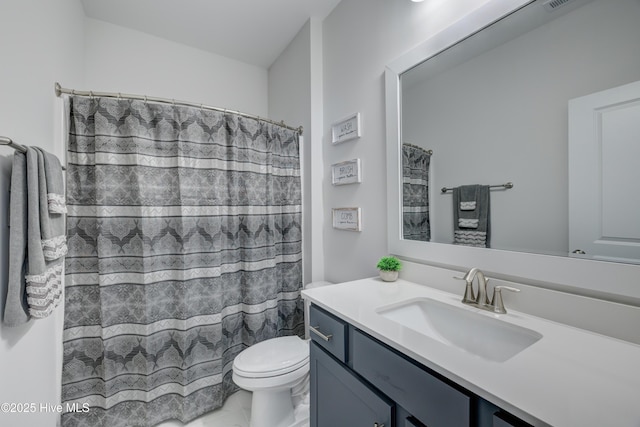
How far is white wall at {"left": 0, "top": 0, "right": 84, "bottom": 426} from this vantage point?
36.8 inches

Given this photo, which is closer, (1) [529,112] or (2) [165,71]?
(1) [529,112]

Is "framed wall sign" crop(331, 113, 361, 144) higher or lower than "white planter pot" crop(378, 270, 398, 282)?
higher

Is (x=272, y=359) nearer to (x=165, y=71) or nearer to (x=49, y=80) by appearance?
(x=49, y=80)

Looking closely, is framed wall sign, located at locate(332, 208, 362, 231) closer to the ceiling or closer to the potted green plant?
the potted green plant

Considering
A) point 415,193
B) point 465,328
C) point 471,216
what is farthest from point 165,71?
point 465,328

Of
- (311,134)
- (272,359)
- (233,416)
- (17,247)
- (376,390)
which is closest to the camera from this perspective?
(376,390)

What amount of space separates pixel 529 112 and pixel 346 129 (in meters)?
1.02

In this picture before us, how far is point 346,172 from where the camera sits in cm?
177

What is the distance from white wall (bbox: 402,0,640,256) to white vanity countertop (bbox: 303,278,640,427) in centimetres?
30

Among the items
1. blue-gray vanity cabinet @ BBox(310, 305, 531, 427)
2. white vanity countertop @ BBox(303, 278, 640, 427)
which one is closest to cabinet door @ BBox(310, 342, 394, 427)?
blue-gray vanity cabinet @ BBox(310, 305, 531, 427)

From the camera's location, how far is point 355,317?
3.03ft

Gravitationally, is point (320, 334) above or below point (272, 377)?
above

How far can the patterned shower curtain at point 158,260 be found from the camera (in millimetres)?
1424

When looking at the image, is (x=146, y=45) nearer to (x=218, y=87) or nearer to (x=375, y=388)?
(x=218, y=87)
